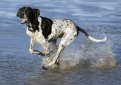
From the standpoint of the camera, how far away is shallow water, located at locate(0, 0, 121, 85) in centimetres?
893

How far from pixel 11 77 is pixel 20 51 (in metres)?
1.98

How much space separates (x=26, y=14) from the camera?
9305 millimetres

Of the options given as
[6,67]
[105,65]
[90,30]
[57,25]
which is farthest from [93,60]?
[90,30]

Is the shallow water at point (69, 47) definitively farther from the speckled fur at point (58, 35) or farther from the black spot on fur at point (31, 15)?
the black spot on fur at point (31, 15)

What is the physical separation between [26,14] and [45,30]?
549 millimetres

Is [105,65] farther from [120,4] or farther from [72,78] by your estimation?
[120,4]

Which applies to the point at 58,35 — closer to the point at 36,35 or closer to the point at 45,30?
the point at 45,30

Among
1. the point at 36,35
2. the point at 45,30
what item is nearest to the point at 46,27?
the point at 45,30

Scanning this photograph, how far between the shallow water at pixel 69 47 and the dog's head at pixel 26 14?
86cm

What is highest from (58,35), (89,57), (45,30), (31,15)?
(31,15)

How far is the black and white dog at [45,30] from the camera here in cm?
940

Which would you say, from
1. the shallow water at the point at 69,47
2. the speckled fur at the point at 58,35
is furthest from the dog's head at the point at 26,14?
the shallow water at the point at 69,47

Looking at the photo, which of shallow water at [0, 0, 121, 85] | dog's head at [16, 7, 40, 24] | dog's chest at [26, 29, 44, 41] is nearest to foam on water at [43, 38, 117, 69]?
shallow water at [0, 0, 121, 85]

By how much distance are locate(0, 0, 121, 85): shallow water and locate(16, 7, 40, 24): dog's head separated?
86cm
